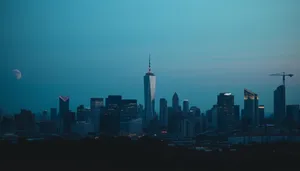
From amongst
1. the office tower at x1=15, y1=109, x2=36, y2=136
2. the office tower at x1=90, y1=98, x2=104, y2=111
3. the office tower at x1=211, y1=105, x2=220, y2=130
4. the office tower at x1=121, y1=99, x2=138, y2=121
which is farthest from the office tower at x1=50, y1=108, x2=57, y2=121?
the office tower at x1=211, y1=105, x2=220, y2=130

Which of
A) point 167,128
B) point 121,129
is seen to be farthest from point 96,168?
point 167,128

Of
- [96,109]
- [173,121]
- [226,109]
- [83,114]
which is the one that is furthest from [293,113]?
[83,114]

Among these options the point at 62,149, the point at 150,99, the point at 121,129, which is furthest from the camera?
the point at 150,99

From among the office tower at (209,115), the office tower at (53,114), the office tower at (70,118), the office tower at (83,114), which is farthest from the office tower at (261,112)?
the office tower at (53,114)

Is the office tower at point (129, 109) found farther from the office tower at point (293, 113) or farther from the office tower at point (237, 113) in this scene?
the office tower at point (293, 113)

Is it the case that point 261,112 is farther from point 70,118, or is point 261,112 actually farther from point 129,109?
point 70,118

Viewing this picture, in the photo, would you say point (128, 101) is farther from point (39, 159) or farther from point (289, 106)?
point (39, 159)

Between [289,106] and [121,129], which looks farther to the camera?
[289,106]

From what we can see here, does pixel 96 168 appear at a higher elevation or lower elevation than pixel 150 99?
lower
